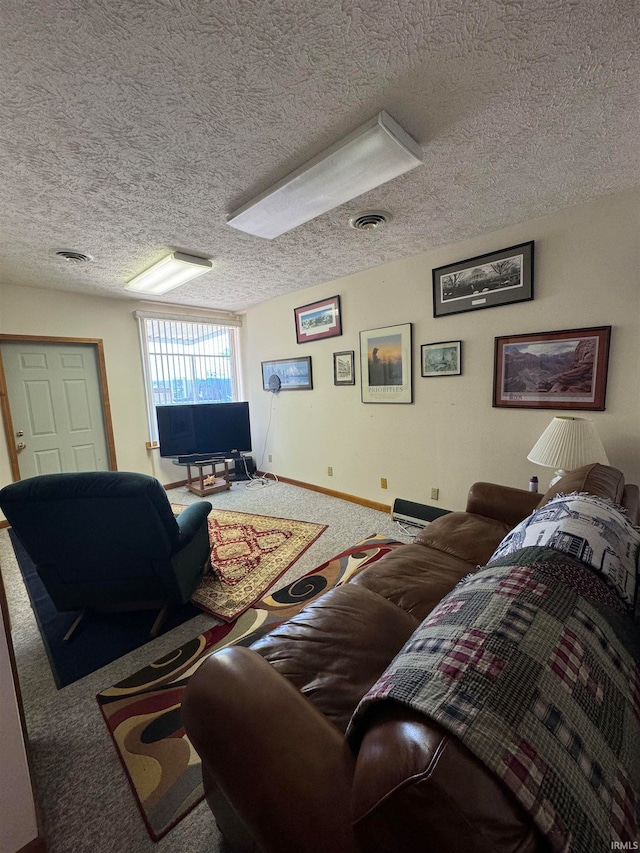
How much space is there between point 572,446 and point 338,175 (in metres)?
2.01

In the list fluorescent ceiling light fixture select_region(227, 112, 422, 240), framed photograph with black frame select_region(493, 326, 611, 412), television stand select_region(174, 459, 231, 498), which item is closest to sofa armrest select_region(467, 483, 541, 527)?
framed photograph with black frame select_region(493, 326, 611, 412)

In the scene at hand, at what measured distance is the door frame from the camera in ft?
11.2

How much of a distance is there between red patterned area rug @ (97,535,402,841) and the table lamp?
1665 mm

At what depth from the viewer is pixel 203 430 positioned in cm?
429

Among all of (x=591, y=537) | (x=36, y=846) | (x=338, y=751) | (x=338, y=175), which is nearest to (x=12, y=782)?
(x=36, y=846)

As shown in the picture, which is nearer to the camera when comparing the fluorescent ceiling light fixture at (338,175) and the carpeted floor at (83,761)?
the carpeted floor at (83,761)

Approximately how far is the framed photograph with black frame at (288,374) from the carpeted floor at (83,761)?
2420 millimetres

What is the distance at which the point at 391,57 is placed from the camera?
1.15m

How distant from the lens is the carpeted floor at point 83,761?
104 centimetres

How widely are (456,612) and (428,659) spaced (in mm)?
146

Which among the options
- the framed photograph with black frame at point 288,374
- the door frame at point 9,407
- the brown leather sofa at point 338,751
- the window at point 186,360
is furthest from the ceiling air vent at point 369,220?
the door frame at point 9,407

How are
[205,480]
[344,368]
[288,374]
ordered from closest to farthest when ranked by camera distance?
[344,368], [288,374], [205,480]

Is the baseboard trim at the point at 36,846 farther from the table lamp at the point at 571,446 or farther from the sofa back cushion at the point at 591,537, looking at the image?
the table lamp at the point at 571,446

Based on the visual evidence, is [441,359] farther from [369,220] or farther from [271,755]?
[271,755]
